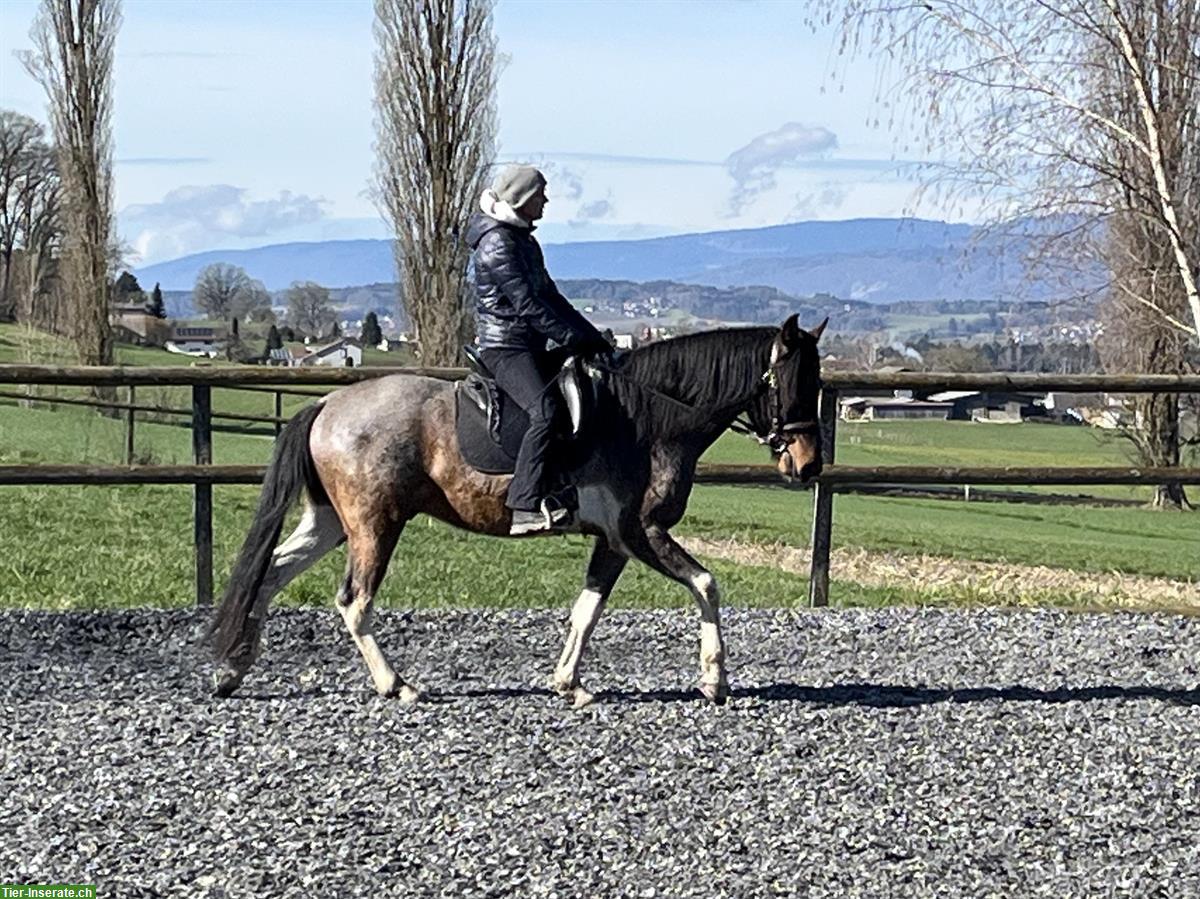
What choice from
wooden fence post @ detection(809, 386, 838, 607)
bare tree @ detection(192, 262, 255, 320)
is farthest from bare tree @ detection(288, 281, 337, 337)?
wooden fence post @ detection(809, 386, 838, 607)

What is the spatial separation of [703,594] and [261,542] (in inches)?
76.7

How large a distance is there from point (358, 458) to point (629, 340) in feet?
6.26

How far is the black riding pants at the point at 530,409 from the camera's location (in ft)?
25.0

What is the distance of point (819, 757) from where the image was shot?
688 centimetres

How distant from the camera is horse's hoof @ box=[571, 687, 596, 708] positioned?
7637 mm

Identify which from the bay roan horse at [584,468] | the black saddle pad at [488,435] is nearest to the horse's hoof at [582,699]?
the bay roan horse at [584,468]

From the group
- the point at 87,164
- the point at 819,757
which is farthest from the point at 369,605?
the point at 87,164

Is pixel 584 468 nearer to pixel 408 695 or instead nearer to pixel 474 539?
pixel 408 695

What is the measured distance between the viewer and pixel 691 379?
26.3 ft

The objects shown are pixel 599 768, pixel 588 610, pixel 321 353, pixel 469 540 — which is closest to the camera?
pixel 599 768

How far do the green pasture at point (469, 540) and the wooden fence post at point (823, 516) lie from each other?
2.29 feet

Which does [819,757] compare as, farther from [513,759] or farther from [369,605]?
[369,605]

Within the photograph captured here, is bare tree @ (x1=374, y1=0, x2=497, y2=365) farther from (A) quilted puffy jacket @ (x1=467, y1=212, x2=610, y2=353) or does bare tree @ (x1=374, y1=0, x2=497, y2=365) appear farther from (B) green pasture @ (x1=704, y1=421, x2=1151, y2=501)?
(A) quilted puffy jacket @ (x1=467, y1=212, x2=610, y2=353)

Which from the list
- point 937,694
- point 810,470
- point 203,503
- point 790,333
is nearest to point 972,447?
point 203,503
